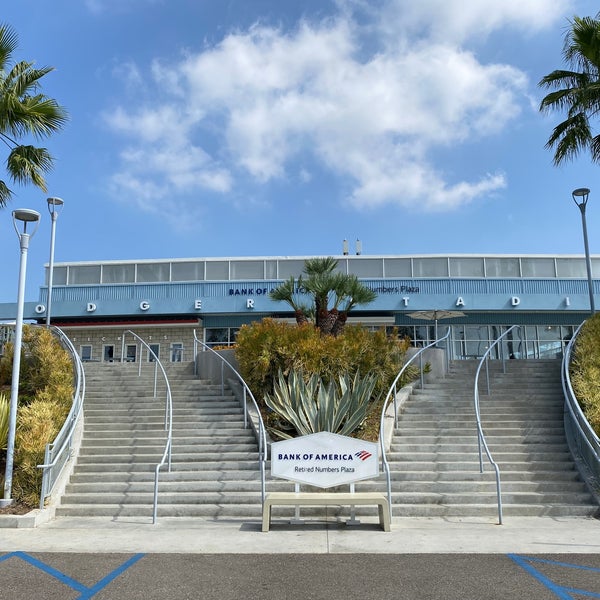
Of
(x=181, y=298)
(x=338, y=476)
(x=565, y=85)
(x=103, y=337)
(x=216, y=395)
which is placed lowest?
(x=338, y=476)

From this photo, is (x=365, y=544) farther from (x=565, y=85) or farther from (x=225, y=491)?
(x=565, y=85)

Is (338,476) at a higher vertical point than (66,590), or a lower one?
higher

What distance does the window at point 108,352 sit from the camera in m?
27.3

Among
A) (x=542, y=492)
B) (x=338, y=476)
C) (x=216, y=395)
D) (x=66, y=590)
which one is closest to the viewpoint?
(x=66, y=590)

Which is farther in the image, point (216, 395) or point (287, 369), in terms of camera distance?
point (216, 395)

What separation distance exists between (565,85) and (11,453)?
50.1 ft

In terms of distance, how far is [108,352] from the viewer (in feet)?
90.3

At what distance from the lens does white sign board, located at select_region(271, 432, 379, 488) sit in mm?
8664

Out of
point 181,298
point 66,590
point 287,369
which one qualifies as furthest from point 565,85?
point 181,298

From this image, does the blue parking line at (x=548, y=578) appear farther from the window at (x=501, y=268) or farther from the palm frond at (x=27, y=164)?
the window at (x=501, y=268)

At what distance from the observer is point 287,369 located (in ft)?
42.0

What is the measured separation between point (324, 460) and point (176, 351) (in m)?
19.4

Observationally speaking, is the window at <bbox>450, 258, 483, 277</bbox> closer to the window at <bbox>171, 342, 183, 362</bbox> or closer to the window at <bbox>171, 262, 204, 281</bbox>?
the window at <bbox>171, 262, 204, 281</bbox>

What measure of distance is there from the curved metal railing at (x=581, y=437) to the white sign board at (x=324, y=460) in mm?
3817
